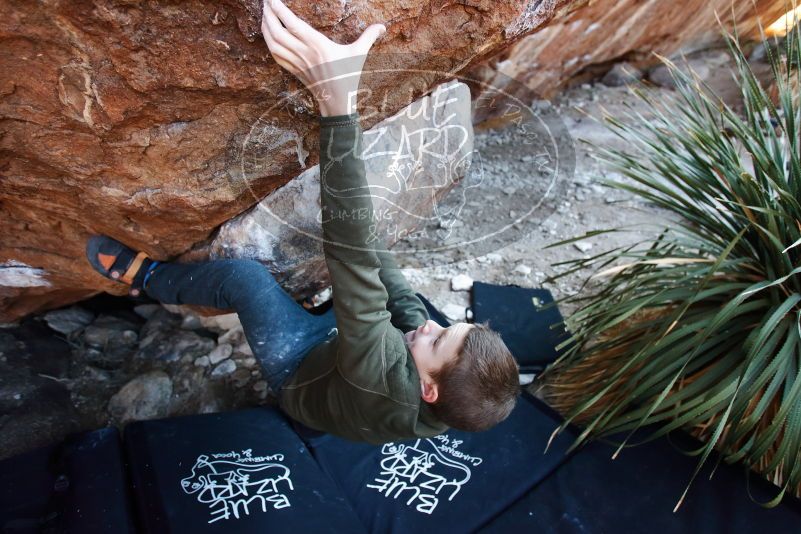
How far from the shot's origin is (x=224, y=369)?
237cm

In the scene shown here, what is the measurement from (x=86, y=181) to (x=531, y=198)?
1.17 m

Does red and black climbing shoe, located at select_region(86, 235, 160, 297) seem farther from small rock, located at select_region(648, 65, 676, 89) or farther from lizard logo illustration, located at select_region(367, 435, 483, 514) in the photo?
small rock, located at select_region(648, 65, 676, 89)

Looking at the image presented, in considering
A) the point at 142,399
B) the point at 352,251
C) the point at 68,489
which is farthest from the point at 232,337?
the point at 352,251

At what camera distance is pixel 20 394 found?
81.4 inches

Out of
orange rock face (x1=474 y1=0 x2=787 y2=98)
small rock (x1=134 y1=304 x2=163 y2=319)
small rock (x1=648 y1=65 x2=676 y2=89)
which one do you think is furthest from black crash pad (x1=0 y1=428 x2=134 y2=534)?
small rock (x1=648 y1=65 x2=676 y2=89)

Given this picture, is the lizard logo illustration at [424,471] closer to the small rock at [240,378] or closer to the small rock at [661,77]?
the small rock at [240,378]

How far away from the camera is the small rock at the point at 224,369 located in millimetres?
2357

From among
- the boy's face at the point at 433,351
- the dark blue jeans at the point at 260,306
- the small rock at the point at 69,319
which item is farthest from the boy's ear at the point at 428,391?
the small rock at the point at 69,319

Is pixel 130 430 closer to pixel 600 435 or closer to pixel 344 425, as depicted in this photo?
pixel 344 425

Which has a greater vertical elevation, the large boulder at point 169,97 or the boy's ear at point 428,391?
the large boulder at point 169,97

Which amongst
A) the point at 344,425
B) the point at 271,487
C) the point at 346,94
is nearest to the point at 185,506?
the point at 271,487

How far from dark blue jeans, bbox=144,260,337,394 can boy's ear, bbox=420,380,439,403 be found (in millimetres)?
533

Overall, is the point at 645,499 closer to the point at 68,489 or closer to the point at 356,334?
the point at 356,334

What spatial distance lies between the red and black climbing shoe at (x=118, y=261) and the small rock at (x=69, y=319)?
659 millimetres
